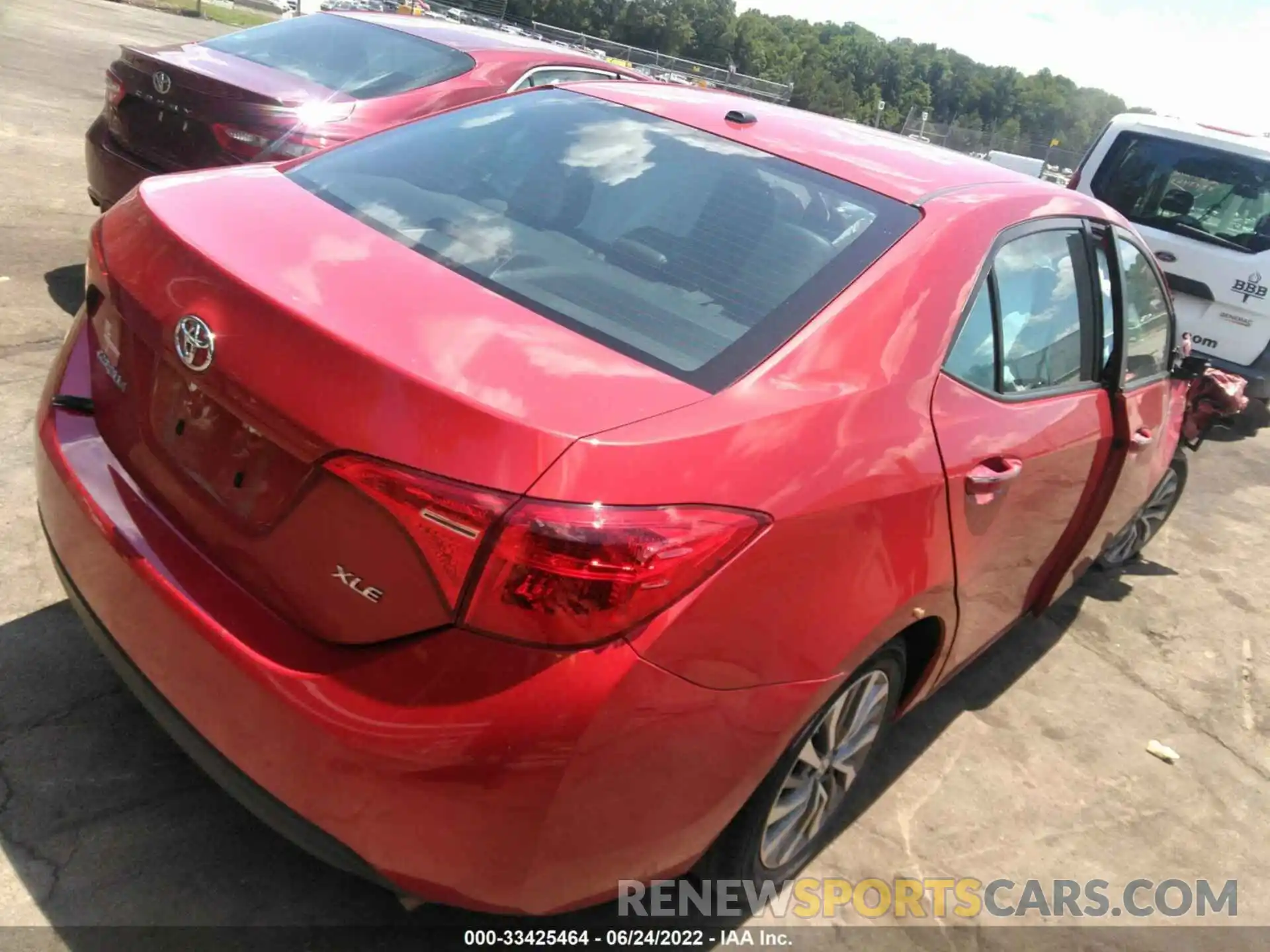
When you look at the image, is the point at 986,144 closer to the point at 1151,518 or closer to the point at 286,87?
the point at 1151,518

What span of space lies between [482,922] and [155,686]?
2.92 feet

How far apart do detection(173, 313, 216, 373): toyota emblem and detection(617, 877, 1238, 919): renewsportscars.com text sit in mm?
1383

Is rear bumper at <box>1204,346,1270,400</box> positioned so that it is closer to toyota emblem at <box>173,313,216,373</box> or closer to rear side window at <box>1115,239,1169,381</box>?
rear side window at <box>1115,239,1169,381</box>

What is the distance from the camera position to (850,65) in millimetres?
141750

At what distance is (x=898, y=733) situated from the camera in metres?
3.57

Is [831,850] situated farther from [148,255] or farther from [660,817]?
[148,255]

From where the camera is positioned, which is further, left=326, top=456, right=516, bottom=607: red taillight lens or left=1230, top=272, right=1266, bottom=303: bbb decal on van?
left=1230, top=272, right=1266, bottom=303: bbb decal on van

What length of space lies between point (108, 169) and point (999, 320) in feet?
14.7

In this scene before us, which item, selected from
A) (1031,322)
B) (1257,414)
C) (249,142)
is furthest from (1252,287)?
(249,142)

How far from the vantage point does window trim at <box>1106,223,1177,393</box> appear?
345 cm

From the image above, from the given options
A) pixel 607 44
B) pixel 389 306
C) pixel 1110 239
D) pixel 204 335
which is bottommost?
pixel 607 44

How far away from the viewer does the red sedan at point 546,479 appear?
1.75 meters

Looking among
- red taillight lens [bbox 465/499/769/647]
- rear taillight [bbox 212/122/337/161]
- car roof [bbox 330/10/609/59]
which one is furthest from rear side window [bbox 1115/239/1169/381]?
car roof [bbox 330/10/609/59]

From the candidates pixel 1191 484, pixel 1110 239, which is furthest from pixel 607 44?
pixel 1110 239
